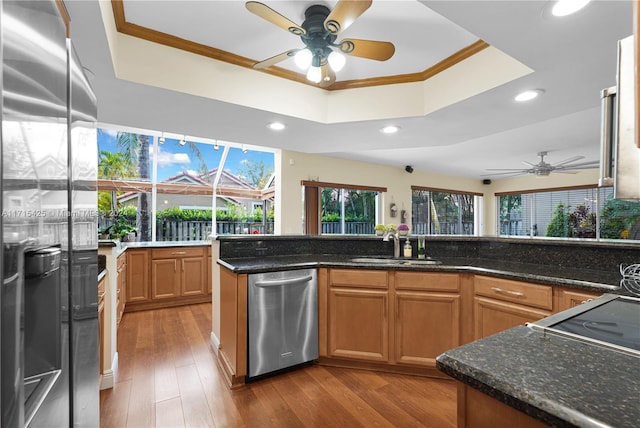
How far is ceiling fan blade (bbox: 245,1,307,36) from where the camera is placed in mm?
1567

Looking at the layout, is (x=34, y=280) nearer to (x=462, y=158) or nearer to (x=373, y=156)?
(x=373, y=156)

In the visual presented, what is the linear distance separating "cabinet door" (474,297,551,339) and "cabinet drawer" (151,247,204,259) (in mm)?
3697

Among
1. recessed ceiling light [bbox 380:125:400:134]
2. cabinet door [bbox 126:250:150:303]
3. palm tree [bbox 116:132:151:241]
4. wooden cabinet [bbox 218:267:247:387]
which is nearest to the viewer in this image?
wooden cabinet [bbox 218:267:247:387]

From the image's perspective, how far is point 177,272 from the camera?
14.1ft

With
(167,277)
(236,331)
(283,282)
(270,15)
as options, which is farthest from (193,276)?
(270,15)

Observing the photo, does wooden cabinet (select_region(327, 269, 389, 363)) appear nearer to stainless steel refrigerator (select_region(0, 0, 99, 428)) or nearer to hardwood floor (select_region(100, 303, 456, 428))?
hardwood floor (select_region(100, 303, 456, 428))

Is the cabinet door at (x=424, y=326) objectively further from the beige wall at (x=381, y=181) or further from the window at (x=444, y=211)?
the window at (x=444, y=211)

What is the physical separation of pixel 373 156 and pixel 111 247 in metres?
4.48

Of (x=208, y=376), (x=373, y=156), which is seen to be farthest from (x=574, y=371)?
(x=373, y=156)

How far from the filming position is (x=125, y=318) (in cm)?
375

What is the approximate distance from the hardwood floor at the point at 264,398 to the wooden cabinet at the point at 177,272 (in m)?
1.48

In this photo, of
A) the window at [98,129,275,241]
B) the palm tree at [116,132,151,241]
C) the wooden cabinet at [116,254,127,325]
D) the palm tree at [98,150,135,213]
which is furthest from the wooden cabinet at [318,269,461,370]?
the palm tree at [98,150,135,213]

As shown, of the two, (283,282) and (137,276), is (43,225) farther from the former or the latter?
(137,276)

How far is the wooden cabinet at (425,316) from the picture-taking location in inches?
92.4
